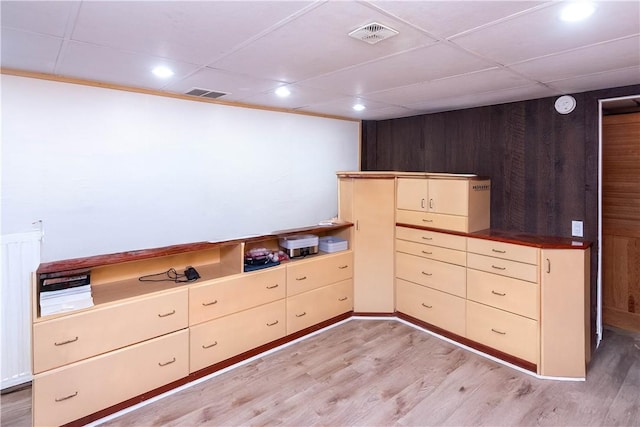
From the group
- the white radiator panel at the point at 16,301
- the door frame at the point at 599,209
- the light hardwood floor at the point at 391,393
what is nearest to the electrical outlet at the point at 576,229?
the door frame at the point at 599,209

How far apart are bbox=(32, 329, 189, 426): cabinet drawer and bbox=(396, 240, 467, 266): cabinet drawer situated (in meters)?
2.33

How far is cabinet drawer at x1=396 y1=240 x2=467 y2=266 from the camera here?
3385 millimetres

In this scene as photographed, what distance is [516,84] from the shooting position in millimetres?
2818

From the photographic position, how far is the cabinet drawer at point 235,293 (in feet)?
8.98

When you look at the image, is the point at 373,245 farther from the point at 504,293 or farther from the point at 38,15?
the point at 38,15

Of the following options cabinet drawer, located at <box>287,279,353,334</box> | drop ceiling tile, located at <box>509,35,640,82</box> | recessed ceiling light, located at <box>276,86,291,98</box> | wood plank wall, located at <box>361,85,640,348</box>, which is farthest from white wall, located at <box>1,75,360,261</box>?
drop ceiling tile, located at <box>509,35,640,82</box>

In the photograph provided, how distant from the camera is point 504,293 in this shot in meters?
3.06

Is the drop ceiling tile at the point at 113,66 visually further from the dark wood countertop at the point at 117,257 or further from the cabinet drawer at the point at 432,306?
the cabinet drawer at the point at 432,306

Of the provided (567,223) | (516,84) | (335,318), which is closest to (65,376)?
(335,318)

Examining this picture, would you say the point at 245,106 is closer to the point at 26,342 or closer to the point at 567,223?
the point at 26,342

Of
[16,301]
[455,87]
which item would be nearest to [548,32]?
[455,87]

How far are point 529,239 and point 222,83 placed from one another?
2.90m

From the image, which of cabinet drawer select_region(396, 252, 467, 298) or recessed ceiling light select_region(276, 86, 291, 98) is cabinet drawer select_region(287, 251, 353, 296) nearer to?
cabinet drawer select_region(396, 252, 467, 298)

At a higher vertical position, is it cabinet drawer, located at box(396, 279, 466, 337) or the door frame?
the door frame
